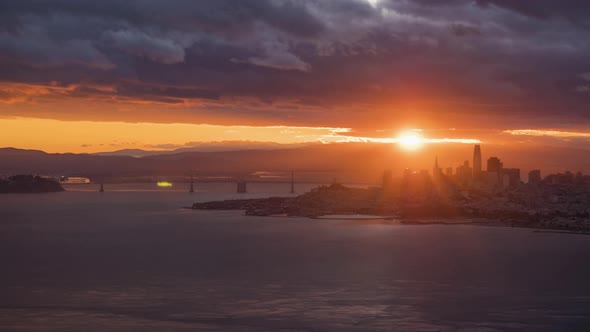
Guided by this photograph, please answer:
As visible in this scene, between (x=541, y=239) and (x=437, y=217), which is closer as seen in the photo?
(x=541, y=239)

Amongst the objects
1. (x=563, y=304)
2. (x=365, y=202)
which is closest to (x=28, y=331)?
(x=563, y=304)

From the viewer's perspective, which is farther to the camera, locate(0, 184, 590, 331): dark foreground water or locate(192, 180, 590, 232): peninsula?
locate(192, 180, 590, 232): peninsula

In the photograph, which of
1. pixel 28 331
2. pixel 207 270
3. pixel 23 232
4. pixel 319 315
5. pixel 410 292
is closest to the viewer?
pixel 28 331

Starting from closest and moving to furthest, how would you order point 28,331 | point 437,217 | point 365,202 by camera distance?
point 28,331 < point 437,217 < point 365,202

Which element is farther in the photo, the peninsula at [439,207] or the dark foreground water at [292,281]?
the peninsula at [439,207]

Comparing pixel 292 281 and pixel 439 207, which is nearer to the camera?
pixel 292 281

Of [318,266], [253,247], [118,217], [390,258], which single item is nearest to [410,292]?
[318,266]

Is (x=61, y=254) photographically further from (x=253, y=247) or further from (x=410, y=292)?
(x=410, y=292)
